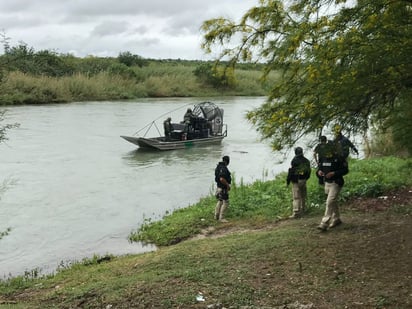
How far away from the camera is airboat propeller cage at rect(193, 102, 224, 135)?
2954cm

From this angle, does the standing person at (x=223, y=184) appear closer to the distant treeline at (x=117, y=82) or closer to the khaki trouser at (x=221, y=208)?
the khaki trouser at (x=221, y=208)

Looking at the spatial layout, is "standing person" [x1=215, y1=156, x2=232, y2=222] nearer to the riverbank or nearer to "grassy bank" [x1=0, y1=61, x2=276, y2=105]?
the riverbank

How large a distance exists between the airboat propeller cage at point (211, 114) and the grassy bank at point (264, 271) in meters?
18.6

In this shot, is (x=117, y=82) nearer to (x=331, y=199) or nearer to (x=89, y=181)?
(x=89, y=181)

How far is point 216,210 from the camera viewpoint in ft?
39.0

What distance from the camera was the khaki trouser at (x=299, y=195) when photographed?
10734 millimetres

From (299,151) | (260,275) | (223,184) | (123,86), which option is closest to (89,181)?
(223,184)

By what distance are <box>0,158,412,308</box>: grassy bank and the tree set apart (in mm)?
1692

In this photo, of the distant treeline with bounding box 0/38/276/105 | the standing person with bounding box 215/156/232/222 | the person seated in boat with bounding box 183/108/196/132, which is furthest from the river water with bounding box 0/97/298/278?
the distant treeline with bounding box 0/38/276/105

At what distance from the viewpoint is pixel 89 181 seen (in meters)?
19.3

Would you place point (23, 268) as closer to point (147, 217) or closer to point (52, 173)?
point (147, 217)

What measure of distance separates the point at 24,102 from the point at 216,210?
3835 centimetres

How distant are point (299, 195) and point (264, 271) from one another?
4099 mm

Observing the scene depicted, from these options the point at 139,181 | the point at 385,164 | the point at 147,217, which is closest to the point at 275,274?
the point at 147,217
